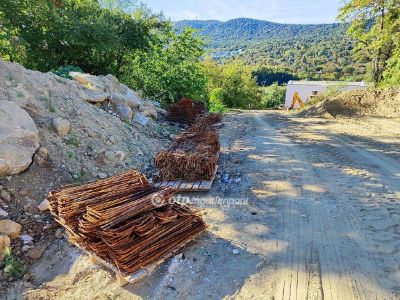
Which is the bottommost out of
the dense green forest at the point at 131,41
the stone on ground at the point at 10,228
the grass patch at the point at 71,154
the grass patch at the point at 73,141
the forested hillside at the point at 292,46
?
the stone on ground at the point at 10,228

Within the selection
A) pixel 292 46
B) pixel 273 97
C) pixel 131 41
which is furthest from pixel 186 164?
pixel 292 46

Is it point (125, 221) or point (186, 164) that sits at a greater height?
point (186, 164)

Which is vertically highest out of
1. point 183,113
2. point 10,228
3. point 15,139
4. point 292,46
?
point 292,46

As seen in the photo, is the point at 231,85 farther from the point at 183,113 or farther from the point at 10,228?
the point at 10,228

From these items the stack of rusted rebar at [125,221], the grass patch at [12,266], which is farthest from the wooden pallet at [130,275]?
the grass patch at [12,266]

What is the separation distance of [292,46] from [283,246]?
12778 cm

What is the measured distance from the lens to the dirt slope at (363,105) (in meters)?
13.9

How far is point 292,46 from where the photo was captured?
395ft

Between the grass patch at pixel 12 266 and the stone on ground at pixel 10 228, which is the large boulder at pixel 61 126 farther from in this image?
the grass patch at pixel 12 266

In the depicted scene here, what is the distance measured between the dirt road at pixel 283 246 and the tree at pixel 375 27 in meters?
14.3

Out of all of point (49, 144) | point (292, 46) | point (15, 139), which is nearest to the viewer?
point (15, 139)

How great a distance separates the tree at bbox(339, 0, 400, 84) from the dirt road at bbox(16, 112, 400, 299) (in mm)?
14320

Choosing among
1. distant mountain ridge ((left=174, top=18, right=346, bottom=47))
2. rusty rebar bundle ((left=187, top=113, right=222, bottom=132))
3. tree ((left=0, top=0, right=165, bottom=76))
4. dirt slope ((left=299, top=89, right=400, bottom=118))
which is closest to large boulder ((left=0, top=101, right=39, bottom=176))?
rusty rebar bundle ((left=187, top=113, right=222, bottom=132))

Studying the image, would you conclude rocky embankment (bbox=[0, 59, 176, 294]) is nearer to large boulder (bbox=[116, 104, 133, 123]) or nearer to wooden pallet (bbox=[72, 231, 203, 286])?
large boulder (bbox=[116, 104, 133, 123])
